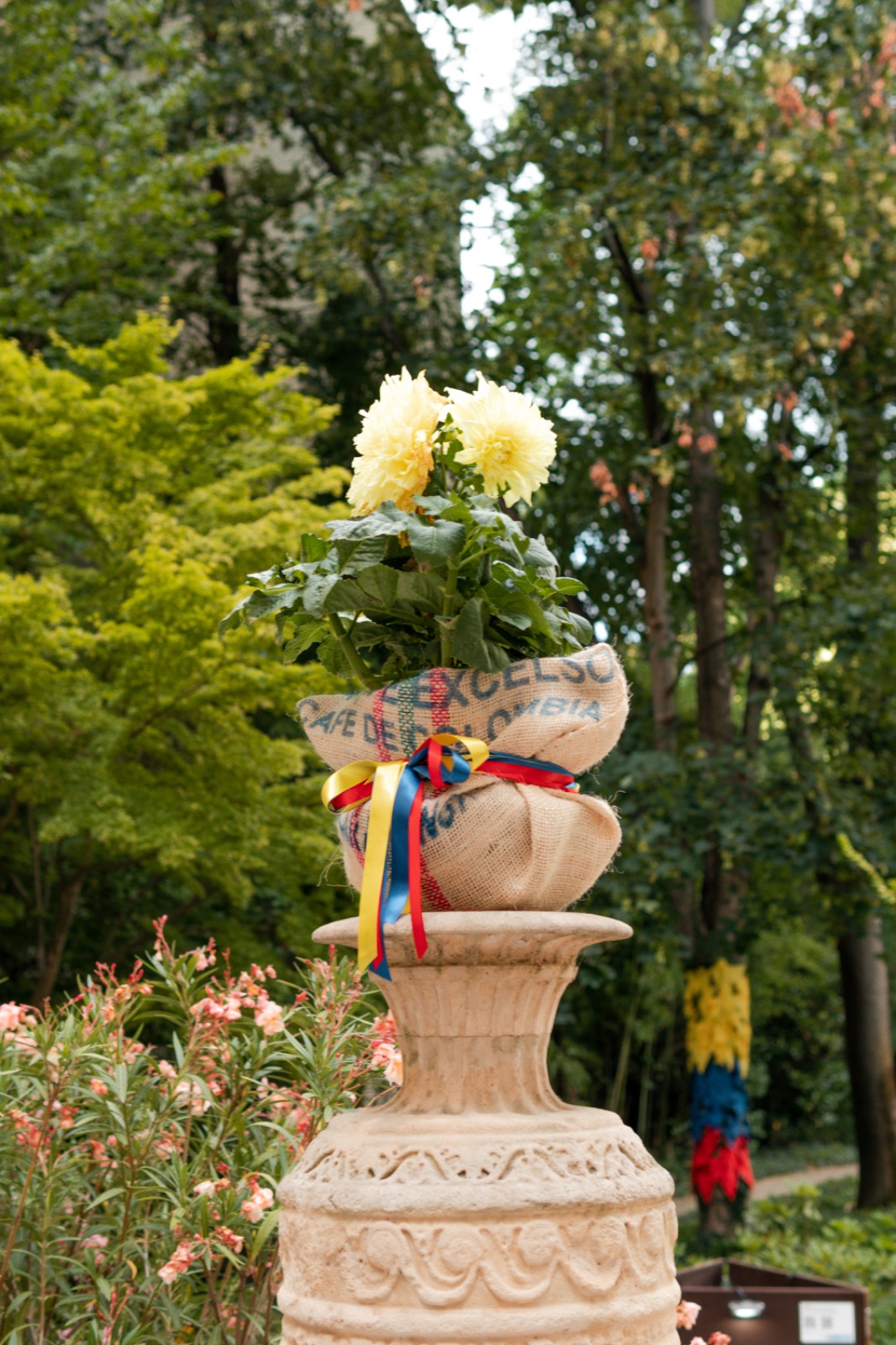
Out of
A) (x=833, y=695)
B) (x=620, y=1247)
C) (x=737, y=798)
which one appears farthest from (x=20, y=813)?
(x=620, y=1247)

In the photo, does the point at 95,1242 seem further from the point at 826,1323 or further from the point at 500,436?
the point at 826,1323

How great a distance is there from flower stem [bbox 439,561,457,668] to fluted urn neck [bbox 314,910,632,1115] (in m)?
0.48

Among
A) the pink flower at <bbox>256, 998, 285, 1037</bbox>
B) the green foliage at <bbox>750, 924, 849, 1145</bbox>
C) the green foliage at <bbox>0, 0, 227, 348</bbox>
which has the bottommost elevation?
the green foliage at <bbox>750, 924, 849, 1145</bbox>

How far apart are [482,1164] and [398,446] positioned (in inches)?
50.6

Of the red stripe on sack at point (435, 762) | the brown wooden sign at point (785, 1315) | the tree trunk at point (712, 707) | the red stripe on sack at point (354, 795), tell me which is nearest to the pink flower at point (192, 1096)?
the red stripe on sack at point (354, 795)

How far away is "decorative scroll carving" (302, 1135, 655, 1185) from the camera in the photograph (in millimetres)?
2162

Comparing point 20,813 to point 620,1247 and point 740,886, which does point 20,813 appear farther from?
point 620,1247

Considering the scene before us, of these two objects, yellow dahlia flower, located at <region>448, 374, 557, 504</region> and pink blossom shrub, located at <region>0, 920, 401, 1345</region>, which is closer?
yellow dahlia flower, located at <region>448, 374, 557, 504</region>

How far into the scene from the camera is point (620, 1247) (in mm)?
2186

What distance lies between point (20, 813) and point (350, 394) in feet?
21.0

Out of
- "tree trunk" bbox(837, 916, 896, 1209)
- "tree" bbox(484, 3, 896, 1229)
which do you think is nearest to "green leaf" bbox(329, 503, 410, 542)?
"tree" bbox(484, 3, 896, 1229)

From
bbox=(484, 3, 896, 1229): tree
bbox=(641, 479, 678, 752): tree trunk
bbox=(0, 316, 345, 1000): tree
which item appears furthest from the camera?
bbox=(641, 479, 678, 752): tree trunk

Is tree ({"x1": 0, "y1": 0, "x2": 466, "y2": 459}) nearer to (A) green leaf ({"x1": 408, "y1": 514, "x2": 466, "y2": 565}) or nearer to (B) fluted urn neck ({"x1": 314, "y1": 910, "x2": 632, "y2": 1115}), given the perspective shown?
(A) green leaf ({"x1": 408, "y1": 514, "x2": 466, "y2": 565})

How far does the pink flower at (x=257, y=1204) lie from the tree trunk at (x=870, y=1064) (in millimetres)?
10838
